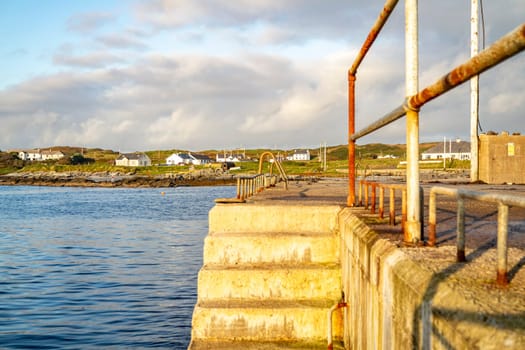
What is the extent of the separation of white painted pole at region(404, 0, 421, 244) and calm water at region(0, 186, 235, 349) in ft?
25.5

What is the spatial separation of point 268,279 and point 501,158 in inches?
651

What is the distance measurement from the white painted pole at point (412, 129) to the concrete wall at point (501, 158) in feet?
58.0

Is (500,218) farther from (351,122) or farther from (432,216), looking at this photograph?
(351,122)

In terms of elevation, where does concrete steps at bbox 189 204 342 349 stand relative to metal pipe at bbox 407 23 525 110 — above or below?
below

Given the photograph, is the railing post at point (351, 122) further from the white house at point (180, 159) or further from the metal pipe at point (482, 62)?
the white house at point (180, 159)

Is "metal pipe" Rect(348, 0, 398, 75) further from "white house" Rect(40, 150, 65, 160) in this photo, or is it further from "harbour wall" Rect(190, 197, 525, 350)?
"white house" Rect(40, 150, 65, 160)

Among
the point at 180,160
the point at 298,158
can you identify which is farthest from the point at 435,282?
the point at 298,158

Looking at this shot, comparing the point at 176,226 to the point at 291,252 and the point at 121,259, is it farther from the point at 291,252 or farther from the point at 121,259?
the point at 291,252

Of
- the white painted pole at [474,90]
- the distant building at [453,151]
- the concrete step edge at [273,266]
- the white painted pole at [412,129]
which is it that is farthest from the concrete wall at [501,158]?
the distant building at [453,151]

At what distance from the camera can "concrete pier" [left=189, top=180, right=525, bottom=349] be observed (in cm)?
271

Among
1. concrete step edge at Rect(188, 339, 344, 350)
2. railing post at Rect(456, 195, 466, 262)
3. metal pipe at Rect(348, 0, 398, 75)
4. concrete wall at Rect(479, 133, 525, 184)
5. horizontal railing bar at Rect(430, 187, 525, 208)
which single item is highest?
metal pipe at Rect(348, 0, 398, 75)

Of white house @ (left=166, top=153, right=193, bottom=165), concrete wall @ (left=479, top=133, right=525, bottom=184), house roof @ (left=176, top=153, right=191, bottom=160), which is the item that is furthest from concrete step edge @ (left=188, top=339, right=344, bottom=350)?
house roof @ (left=176, top=153, right=191, bottom=160)

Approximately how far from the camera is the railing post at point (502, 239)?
2883 millimetres

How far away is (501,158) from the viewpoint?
21.2m
